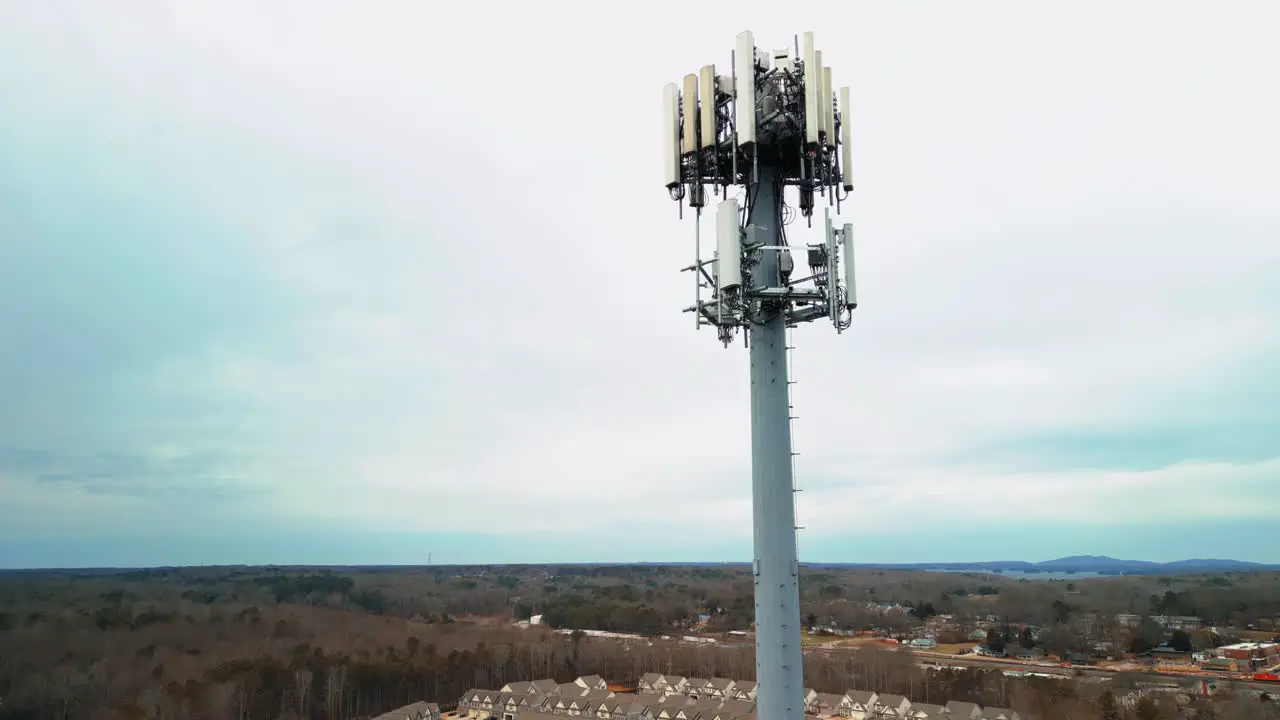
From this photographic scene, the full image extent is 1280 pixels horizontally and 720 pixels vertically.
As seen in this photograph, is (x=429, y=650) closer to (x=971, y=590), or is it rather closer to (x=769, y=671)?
(x=769, y=671)

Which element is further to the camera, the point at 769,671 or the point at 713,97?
the point at 713,97

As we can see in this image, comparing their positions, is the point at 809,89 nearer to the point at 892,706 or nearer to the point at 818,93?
the point at 818,93

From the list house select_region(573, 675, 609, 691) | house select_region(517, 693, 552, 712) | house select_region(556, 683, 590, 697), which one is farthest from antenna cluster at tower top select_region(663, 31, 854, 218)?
house select_region(573, 675, 609, 691)

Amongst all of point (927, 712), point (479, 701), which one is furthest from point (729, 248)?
point (479, 701)

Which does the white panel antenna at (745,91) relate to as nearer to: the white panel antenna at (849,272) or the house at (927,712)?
the white panel antenna at (849,272)

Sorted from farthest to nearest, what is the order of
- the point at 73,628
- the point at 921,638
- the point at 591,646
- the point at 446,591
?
the point at 446,591 < the point at 921,638 < the point at 591,646 < the point at 73,628

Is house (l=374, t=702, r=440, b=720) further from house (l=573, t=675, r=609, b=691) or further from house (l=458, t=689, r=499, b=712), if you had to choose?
house (l=573, t=675, r=609, b=691)

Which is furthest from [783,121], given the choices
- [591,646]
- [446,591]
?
[446,591]
